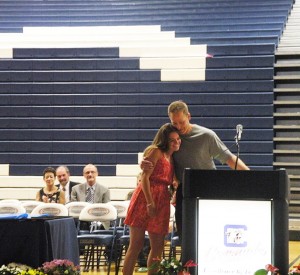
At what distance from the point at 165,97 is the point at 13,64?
9.14 ft

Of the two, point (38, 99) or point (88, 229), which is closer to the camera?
point (88, 229)

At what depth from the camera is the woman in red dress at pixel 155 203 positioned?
16.5 ft

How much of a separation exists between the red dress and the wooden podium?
1002 mm

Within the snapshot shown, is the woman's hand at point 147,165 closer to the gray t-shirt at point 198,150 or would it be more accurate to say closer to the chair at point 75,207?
the gray t-shirt at point 198,150

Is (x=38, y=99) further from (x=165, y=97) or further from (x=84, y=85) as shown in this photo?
(x=165, y=97)

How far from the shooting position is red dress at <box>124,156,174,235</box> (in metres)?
5.06

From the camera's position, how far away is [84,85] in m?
13.0

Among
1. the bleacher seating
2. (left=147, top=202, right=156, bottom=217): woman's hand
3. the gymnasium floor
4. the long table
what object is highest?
the bleacher seating

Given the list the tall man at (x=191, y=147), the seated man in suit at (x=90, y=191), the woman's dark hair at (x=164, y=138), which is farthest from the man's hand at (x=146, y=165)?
the seated man in suit at (x=90, y=191)

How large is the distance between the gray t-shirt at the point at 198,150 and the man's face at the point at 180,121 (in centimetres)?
4

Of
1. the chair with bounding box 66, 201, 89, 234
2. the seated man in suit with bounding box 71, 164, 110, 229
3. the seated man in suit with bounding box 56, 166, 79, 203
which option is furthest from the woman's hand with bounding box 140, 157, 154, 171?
the seated man in suit with bounding box 56, 166, 79, 203

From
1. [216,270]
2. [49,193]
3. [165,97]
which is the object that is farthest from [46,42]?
[216,270]

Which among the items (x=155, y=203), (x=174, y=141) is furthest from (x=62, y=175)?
(x=174, y=141)

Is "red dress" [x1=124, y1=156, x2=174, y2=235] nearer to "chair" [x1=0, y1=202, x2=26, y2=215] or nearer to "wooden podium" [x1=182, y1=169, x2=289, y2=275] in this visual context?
"wooden podium" [x1=182, y1=169, x2=289, y2=275]
